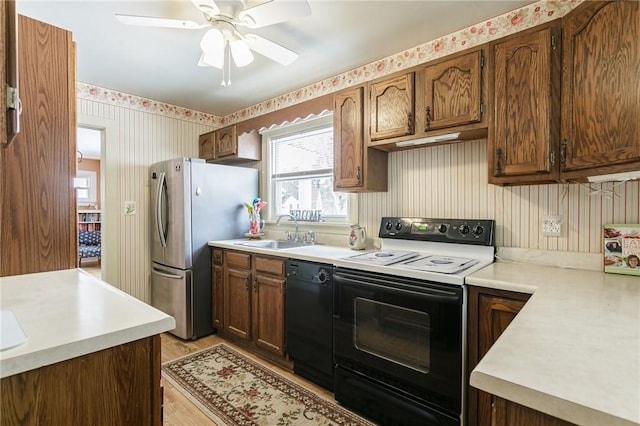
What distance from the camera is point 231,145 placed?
3.51 meters

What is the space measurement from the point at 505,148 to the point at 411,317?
1035 mm

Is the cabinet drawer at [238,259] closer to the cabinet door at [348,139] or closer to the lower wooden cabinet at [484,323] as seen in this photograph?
the cabinet door at [348,139]

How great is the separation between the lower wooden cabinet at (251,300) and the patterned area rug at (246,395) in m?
0.19

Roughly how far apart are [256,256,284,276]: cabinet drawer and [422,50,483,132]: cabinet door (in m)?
1.41

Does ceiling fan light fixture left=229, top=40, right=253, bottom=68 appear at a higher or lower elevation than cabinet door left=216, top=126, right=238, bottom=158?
higher

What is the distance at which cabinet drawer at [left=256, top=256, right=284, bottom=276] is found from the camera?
2.47 metres

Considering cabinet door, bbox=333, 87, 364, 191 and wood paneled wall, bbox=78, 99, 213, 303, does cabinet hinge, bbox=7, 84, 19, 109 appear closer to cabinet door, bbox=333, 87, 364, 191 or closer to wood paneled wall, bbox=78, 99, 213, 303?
cabinet door, bbox=333, 87, 364, 191

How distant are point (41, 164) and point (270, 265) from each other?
1531 millimetres

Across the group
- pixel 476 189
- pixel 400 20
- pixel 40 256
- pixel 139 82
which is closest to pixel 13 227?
pixel 40 256

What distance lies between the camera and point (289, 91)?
10.6ft

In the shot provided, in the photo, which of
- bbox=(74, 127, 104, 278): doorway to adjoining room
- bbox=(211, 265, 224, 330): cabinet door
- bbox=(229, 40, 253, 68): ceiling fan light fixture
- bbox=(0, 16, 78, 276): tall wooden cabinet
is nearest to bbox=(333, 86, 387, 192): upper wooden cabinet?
bbox=(229, 40, 253, 68): ceiling fan light fixture

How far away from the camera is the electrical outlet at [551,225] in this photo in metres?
1.85

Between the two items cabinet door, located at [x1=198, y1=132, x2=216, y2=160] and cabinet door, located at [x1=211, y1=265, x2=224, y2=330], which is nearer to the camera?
cabinet door, located at [x1=211, y1=265, x2=224, y2=330]

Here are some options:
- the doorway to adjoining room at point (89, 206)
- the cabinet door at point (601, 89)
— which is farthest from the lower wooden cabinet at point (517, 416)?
the doorway to adjoining room at point (89, 206)
